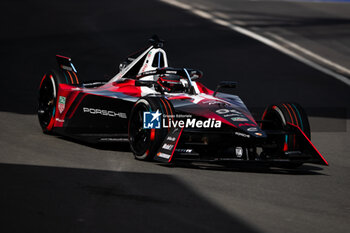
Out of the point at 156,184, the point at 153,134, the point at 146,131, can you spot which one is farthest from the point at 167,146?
the point at 156,184

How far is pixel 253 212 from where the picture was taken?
23.0 ft

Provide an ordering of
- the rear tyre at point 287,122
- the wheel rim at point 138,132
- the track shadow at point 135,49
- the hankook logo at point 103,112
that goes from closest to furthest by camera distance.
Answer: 1. the wheel rim at point 138,132
2. the rear tyre at point 287,122
3. the hankook logo at point 103,112
4. the track shadow at point 135,49

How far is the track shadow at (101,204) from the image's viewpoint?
20.4 feet

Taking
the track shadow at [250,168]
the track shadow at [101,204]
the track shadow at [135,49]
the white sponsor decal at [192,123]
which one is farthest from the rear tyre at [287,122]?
the track shadow at [135,49]

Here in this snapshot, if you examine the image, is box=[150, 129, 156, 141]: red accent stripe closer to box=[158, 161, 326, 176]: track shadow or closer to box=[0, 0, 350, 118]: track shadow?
box=[158, 161, 326, 176]: track shadow

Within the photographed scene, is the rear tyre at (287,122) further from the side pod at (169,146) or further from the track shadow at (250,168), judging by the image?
the side pod at (169,146)

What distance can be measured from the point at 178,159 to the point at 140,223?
8.92 feet

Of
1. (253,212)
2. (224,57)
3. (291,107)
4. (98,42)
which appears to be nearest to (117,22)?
(98,42)

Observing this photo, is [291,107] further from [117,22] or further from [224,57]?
[117,22]

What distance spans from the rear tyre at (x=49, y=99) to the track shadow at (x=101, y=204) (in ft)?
10.2

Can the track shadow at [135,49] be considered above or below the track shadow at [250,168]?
above

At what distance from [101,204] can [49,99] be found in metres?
5.42

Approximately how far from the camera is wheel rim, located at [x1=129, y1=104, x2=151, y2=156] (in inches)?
375

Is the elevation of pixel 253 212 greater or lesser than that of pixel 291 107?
lesser
